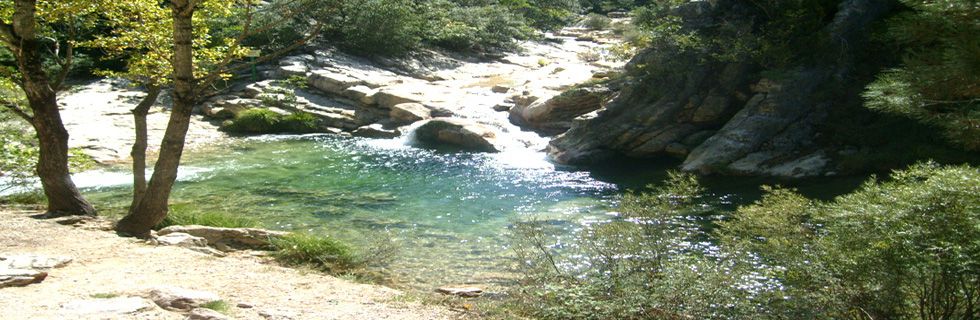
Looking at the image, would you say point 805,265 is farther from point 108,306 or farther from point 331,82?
point 331,82

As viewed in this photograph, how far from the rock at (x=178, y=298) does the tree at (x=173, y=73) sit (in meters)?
2.87

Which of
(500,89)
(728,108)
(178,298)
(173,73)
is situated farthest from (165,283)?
(500,89)

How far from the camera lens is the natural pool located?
975 centimetres

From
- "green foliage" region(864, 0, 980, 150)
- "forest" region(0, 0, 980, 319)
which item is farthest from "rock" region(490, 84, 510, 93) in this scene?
"green foliage" region(864, 0, 980, 150)

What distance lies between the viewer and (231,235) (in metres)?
8.91

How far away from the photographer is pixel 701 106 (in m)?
16.6

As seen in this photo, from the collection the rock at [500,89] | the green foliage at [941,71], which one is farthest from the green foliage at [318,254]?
the rock at [500,89]

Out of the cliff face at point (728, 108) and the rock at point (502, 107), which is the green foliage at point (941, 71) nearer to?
the cliff face at point (728, 108)

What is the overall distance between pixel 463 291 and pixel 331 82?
17.8 meters

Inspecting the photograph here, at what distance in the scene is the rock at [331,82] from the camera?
23.9m

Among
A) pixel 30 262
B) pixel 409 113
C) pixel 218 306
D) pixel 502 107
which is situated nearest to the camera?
pixel 218 306

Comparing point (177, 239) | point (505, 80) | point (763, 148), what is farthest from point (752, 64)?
point (177, 239)

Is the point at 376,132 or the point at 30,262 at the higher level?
the point at 30,262

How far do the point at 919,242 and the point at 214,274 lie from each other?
5878 millimetres
